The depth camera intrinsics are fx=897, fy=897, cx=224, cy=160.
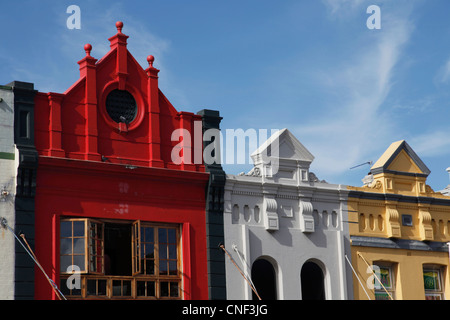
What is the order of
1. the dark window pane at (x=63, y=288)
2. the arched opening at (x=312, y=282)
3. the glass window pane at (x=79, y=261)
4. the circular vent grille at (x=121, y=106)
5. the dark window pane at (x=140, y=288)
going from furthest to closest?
the arched opening at (x=312, y=282), the circular vent grille at (x=121, y=106), the dark window pane at (x=140, y=288), the glass window pane at (x=79, y=261), the dark window pane at (x=63, y=288)

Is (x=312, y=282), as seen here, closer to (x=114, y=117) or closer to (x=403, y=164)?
(x=403, y=164)

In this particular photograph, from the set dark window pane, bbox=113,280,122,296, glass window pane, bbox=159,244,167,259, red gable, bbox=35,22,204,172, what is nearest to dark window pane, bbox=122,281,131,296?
dark window pane, bbox=113,280,122,296

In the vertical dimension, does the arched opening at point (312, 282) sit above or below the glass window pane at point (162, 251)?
below

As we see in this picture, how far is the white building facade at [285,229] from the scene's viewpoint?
34094 mm

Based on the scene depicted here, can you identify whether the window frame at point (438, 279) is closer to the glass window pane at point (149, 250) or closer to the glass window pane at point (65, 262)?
the glass window pane at point (149, 250)

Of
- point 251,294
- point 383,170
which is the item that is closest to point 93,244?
point 251,294

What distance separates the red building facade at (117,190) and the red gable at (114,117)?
36 mm

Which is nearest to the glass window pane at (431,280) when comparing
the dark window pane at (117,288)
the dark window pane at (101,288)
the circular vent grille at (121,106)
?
the dark window pane at (117,288)

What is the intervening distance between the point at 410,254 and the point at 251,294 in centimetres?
843

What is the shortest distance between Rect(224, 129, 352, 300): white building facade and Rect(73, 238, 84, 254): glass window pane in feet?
19.7

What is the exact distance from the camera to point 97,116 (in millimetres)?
32031

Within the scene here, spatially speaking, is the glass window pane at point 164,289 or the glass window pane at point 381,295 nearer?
the glass window pane at point 164,289
